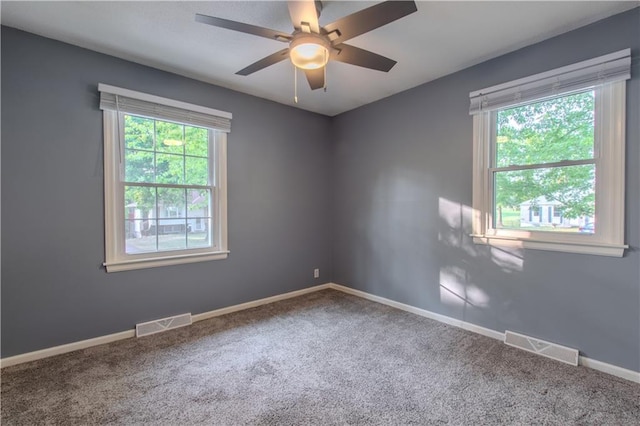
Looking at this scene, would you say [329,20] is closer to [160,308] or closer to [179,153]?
[179,153]

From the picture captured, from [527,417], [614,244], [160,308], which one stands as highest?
[614,244]

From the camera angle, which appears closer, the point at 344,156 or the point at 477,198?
the point at 477,198

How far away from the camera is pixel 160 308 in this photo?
297cm

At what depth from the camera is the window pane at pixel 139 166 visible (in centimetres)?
280

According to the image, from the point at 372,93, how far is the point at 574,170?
210 cm

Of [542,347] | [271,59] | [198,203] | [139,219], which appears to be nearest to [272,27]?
[271,59]

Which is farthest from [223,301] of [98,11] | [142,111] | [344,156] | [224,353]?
[98,11]

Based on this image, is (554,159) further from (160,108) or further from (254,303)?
(160,108)

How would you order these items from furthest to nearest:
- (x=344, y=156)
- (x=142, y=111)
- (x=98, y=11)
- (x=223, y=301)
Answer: (x=344, y=156) < (x=223, y=301) < (x=142, y=111) < (x=98, y=11)

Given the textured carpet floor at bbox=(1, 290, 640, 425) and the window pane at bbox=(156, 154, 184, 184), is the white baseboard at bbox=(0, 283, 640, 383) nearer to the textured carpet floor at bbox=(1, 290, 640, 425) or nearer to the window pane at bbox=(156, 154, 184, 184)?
the textured carpet floor at bbox=(1, 290, 640, 425)

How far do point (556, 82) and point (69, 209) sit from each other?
159 inches

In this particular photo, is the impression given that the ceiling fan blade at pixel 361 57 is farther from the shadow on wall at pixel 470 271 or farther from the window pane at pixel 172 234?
the window pane at pixel 172 234

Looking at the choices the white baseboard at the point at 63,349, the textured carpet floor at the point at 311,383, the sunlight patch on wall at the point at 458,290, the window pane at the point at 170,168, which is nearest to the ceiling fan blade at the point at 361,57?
the window pane at the point at 170,168

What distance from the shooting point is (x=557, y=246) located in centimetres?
240
